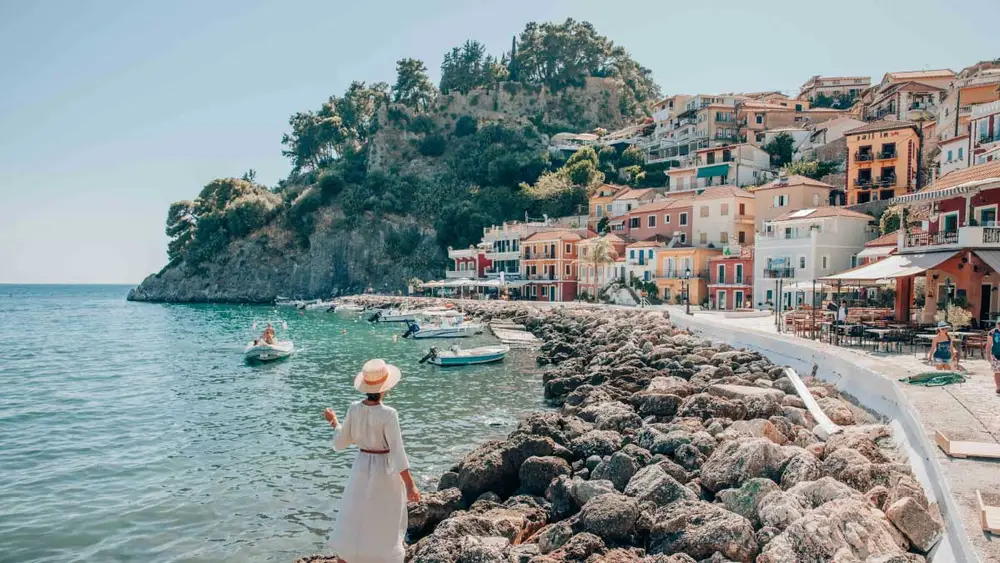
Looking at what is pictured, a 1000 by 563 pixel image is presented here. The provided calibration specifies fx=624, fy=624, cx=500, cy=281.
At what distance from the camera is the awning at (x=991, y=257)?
1877 centimetres

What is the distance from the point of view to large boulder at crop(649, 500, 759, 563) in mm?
8023

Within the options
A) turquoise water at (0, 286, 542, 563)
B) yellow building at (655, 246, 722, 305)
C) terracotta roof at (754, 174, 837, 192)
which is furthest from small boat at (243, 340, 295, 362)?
terracotta roof at (754, 174, 837, 192)

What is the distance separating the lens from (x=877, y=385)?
13281mm

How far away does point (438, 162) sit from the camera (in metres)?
104

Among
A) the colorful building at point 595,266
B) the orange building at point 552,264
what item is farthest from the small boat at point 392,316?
the colorful building at point 595,266

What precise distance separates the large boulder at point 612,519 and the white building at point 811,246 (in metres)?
35.1

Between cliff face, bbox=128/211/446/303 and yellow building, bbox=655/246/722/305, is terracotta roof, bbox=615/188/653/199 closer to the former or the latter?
yellow building, bbox=655/246/722/305

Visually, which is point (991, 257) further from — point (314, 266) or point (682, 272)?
point (314, 266)

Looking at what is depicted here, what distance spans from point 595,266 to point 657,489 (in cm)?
4767

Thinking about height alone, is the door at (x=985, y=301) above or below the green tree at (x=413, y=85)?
below

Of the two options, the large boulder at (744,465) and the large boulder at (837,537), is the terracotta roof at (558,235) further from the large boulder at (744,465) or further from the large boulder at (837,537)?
the large boulder at (837,537)

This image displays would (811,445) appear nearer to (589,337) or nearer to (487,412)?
(487,412)

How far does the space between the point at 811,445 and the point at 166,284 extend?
123m

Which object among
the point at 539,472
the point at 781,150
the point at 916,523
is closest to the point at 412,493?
the point at 916,523
